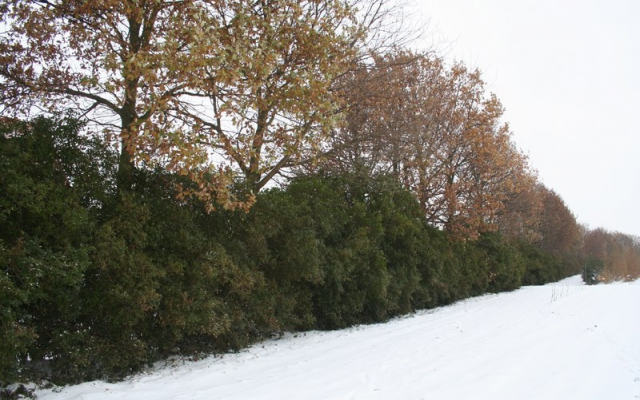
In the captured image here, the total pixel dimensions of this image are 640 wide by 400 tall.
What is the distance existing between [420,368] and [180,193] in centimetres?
388

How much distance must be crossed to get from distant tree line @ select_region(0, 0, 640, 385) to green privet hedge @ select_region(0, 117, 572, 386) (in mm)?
23

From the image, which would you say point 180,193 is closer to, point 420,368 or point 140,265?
point 140,265

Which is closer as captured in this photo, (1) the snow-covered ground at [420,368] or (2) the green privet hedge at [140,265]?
(2) the green privet hedge at [140,265]

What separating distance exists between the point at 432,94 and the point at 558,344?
10644 millimetres

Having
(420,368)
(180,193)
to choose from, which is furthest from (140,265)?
(420,368)

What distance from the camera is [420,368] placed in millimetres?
5820

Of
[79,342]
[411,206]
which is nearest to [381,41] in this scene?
[411,206]

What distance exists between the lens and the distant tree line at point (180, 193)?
4.99 meters

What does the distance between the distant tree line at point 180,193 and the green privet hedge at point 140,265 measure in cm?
2

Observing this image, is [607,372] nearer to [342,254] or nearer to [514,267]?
[342,254]

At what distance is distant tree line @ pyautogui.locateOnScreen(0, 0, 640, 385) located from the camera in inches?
197

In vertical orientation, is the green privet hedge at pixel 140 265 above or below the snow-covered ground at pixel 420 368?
above

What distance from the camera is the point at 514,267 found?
71.3 feet

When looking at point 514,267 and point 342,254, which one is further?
point 514,267
